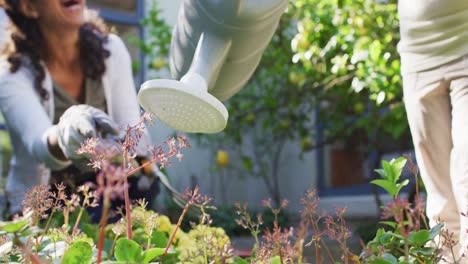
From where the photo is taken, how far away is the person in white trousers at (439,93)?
1.41 m

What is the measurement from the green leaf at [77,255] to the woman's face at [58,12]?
5.86 ft

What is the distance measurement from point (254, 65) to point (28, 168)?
1330 millimetres

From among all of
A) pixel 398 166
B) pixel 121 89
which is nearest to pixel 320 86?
pixel 121 89

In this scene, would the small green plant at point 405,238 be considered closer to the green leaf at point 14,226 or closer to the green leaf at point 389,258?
the green leaf at point 389,258

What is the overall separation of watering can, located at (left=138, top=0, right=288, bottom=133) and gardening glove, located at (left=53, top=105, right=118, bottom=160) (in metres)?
0.41

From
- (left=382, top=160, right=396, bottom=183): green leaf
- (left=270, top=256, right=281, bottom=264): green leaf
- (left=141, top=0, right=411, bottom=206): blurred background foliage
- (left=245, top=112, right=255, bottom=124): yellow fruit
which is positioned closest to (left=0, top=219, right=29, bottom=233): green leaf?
(left=270, top=256, right=281, bottom=264): green leaf

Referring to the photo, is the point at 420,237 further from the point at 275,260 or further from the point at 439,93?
the point at 439,93

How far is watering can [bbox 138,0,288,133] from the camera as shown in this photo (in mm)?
1048

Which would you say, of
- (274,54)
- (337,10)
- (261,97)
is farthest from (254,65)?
(261,97)

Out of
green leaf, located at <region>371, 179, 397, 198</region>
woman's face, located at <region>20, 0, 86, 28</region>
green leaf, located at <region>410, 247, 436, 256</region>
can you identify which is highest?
woman's face, located at <region>20, 0, 86, 28</region>

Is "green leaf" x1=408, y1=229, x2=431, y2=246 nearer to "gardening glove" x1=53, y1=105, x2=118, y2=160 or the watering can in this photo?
the watering can

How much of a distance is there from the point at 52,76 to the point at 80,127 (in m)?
0.92

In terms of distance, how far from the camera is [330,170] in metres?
7.28

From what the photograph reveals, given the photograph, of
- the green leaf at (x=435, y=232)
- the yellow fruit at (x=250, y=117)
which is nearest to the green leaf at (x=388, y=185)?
the green leaf at (x=435, y=232)
